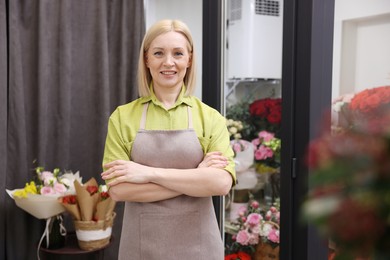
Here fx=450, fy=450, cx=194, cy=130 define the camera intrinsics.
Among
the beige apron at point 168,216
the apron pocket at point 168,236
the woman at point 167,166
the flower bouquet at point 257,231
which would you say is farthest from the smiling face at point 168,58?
the flower bouquet at point 257,231

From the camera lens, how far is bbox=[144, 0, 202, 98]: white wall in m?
2.85

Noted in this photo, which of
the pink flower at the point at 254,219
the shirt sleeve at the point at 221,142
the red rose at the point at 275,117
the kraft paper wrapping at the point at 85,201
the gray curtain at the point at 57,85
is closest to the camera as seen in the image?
the shirt sleeve at the point at 221,142

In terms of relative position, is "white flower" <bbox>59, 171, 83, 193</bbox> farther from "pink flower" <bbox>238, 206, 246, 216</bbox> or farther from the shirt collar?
the shirt collar

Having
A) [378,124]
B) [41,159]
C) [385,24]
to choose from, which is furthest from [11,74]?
[378,124]

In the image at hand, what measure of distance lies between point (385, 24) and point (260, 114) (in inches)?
30.9

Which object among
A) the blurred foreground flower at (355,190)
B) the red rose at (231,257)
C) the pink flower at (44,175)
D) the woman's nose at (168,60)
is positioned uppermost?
the woman's nose at (168,60)

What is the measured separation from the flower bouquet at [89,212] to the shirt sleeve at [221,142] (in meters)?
1.10

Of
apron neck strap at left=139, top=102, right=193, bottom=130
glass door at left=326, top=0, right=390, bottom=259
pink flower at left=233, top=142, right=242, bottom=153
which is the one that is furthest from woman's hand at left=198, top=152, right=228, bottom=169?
pink flower at left=233, top=142, right=242, bottom=153

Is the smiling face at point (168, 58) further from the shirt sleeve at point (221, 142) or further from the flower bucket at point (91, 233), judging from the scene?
the flower bucket at point (91, 233)

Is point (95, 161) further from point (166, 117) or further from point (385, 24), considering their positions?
point (385, 24)

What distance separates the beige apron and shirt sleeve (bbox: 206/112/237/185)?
0.18 feet

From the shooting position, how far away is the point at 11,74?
2746 mm

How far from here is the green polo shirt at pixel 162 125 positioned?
1.60 meters

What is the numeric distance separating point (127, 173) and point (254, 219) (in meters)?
1.06
